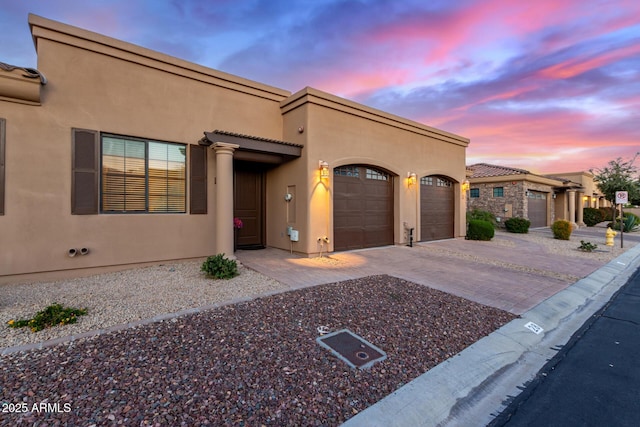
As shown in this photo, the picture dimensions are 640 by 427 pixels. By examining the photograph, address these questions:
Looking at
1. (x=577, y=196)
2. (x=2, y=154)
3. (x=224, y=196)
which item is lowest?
(x=224, y=196)

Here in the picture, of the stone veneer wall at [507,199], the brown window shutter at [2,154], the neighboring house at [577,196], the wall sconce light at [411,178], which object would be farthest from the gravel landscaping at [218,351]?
the neighboring house at [577,196]

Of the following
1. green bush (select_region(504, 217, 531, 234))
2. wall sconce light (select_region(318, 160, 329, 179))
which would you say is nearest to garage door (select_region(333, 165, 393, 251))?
wall sconce light (select_region(318, 160, 329, 179))

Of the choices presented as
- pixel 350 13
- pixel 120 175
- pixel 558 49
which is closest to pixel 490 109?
pixel 558 49

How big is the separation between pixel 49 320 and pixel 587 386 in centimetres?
614

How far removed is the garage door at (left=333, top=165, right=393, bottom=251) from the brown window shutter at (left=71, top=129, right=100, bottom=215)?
6181 mm

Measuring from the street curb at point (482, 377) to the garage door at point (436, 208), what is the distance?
7.26 meters

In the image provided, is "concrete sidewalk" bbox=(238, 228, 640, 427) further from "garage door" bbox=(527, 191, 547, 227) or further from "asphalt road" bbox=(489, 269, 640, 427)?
"garage door" bbox=(527, 191, 547, 227)

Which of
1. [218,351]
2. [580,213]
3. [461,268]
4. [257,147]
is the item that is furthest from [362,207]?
[580,213]

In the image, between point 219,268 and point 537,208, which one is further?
point 537,208

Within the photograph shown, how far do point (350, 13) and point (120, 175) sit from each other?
7527mm

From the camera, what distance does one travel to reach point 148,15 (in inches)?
297

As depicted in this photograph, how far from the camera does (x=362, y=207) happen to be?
32.5ft

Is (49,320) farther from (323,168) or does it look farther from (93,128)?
(323,168)

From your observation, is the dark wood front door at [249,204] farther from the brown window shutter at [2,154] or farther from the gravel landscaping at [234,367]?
the gravel landscaping at [234,367]
